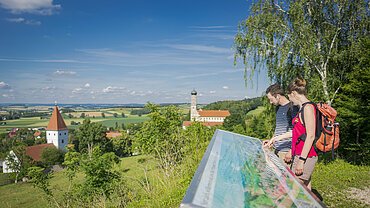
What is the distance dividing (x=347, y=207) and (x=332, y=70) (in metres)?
8.56

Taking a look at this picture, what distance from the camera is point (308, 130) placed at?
287cm

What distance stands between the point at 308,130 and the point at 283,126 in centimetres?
101

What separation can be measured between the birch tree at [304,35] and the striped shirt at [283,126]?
7.57 m

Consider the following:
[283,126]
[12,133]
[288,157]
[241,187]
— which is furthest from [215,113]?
[241,187]

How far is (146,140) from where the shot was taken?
8961 millimetres

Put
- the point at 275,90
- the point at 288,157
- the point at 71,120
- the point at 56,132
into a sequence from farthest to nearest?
the point at 71,120, the point at 56,132, the point at 275,90, the point at 288,157

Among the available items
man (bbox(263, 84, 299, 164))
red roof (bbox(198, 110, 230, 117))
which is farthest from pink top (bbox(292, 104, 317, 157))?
red roof (bbox(198, 110, 230, 117))

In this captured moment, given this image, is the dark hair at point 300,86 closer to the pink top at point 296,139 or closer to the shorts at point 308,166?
the pink top at point 296,139

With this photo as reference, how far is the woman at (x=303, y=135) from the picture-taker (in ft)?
9.46

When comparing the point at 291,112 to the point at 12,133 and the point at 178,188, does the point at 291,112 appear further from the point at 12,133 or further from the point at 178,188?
the point at 12,133

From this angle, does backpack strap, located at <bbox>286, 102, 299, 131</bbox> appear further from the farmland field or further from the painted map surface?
the farmland field

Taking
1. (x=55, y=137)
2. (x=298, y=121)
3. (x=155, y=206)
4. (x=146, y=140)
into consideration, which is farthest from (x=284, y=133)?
(x=55, y=137)

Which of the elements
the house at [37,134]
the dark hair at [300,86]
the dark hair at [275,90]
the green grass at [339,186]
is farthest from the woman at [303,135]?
the house at [37,134]

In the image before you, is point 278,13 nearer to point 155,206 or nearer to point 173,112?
point 173,112
